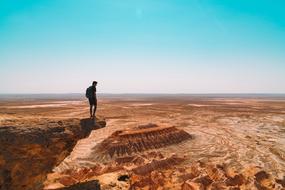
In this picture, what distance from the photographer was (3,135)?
841 cm

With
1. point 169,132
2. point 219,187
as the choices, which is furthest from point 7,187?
point 169,132

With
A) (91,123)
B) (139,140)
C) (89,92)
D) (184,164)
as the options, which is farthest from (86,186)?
(139,140)

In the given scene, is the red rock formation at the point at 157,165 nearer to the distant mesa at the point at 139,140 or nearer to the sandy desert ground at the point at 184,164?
the sandy desert ground at the point at 184,164

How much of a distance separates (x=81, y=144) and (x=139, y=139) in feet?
21.1

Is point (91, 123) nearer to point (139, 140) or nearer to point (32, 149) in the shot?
point (32, 149)

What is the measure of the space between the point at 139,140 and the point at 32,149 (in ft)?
48.2

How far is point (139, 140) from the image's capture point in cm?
2306

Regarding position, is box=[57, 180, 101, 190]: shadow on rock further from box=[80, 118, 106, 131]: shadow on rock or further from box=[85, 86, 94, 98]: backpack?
box=[85, 86, 94, 98]: backpack

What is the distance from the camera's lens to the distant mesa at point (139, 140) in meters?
21.4

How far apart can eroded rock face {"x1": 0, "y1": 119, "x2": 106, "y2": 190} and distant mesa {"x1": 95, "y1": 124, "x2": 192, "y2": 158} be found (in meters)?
10.9

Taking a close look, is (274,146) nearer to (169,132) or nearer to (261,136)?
(261,136)

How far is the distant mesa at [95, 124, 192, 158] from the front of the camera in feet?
70.3

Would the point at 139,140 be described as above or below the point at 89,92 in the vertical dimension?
below

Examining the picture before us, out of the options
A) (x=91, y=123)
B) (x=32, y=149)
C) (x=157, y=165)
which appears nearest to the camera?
(x=32, y=149)
